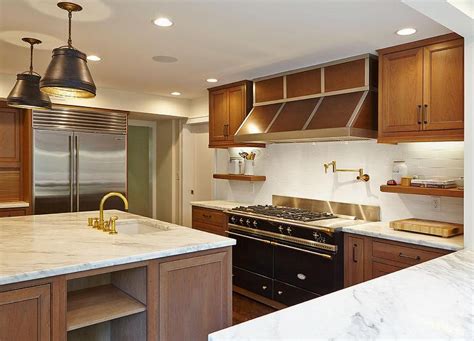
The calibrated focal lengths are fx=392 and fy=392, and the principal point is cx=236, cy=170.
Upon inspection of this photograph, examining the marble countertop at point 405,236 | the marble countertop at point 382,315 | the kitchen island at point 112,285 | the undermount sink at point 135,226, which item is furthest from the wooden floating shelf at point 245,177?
the marble countertop at point 382,315

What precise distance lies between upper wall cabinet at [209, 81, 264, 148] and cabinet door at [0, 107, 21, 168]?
97.8 inches

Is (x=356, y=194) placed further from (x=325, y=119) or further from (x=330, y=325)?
(x=330, y=325)

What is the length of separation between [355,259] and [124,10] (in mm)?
2621

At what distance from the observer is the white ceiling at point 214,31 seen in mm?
2533

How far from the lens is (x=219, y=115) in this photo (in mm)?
5152

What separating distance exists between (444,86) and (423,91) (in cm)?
16

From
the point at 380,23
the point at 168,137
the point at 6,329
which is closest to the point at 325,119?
the point at 380,23

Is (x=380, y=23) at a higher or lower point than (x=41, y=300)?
higher

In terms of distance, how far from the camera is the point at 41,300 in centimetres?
182

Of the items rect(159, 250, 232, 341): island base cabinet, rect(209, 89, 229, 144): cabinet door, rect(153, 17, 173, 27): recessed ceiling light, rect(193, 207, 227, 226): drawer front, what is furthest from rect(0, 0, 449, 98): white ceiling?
rect(193, 207, 227, 226): drawer front

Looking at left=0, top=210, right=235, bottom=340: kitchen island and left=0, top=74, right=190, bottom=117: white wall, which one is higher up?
left=0, top=74, right=190, bottom=117: white wall

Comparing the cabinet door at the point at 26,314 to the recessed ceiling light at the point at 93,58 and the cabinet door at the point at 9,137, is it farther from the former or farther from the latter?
the cabinet door at the point at 9,137

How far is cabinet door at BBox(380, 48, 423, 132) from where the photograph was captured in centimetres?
316

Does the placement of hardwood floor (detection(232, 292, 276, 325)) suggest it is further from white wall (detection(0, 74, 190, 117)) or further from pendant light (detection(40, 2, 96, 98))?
white wall (detection(0, 74, 190, 117))
